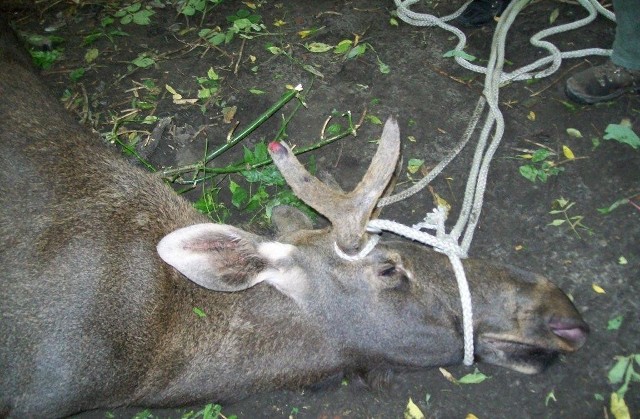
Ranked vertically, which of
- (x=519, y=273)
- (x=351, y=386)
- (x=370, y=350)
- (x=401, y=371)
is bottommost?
(x=351, y=386)

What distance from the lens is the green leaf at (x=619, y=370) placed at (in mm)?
3645

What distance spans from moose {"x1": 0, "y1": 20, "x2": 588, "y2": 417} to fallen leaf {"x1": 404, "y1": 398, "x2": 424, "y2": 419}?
0.52 metres

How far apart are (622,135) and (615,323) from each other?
1.48 metres

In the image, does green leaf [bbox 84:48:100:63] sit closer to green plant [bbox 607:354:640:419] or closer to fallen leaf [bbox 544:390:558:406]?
fallen leaf [bbox 544:390:558:406]

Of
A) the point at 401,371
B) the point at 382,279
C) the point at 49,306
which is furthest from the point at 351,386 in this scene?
the point at 49,306

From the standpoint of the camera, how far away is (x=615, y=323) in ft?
12.5

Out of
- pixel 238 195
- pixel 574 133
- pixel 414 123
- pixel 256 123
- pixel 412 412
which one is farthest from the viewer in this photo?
pixel 256 123

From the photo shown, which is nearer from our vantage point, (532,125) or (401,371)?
(401,371)

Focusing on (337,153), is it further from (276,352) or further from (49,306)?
(49,306)

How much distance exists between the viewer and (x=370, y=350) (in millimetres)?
3385

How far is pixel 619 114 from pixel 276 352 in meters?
3.20

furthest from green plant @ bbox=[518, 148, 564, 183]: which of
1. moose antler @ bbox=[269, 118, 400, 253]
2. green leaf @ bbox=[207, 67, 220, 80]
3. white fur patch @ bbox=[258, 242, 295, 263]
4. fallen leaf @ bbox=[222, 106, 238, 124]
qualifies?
→ green leaf @ bbox=[207, 67, 220, 80]

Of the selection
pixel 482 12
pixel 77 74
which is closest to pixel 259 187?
pixel 77 74

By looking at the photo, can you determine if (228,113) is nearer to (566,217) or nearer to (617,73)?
(566,217)
